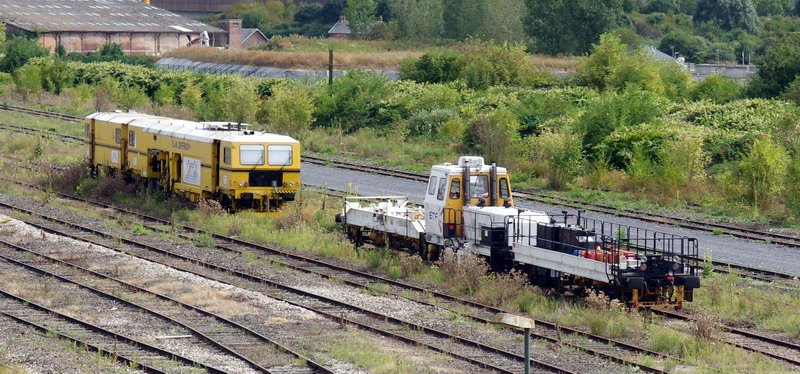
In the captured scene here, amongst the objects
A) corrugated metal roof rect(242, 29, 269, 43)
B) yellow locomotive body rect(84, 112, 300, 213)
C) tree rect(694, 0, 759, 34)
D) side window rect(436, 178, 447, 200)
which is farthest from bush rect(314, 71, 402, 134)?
tree rect(694, 0, 759, 34)

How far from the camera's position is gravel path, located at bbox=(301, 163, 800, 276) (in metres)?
24.8

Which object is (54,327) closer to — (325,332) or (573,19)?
(325,332)

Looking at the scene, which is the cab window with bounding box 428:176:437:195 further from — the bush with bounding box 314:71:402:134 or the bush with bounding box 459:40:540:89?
the bush with bounding box 459:40:540:89

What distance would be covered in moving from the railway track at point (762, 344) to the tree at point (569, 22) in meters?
67.5

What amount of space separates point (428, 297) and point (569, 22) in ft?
220

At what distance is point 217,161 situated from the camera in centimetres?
2950

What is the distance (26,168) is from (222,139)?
13.7 metres

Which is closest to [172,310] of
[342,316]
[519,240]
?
[342,316]

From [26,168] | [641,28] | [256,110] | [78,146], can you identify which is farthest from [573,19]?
[26,168]

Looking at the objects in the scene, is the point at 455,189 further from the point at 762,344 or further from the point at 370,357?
the point at 762,344

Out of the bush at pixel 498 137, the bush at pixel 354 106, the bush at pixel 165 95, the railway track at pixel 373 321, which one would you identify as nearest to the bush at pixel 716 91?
the bush at pixel 498 137

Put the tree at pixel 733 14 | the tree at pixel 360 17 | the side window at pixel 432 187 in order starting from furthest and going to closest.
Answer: the tree at pixel 733 14, the tree at pixel 360 17, the side window at pixel 432 187

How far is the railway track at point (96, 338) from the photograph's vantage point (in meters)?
15.5

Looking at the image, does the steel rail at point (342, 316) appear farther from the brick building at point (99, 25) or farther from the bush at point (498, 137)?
the brick building at point (99, 25)
